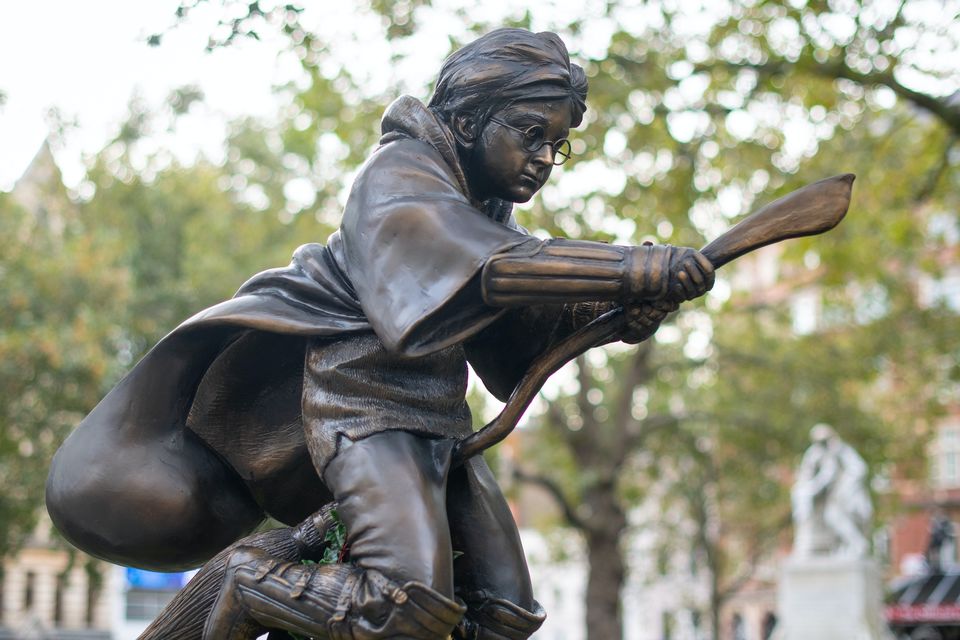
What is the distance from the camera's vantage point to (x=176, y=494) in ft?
10.2

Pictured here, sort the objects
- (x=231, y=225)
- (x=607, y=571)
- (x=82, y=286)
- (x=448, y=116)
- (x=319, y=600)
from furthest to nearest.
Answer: (x=231, y=225) → (x=607, y=571) → (x=82, y=286) → (x=448, y=116) → (x=319, y=600)

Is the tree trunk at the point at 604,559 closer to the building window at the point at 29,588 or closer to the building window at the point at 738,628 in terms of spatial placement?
the building window at the point at 29,588

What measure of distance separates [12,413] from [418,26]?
779 cm

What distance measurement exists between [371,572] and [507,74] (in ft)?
3.91

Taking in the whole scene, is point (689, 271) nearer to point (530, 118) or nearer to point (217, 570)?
point (530, 118)

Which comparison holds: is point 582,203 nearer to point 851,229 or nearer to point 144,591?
point 851,229

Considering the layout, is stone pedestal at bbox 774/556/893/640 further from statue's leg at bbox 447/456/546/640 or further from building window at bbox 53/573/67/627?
building window at bbox 53/573/67/627

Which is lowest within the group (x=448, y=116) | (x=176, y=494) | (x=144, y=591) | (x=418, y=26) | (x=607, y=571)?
(x=144, y=591)

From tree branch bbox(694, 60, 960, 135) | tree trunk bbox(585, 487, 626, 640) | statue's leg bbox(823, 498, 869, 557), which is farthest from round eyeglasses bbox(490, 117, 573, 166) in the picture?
tree trunk bbox(585, 487, 626, 640)

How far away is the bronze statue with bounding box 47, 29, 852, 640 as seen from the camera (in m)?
2.75

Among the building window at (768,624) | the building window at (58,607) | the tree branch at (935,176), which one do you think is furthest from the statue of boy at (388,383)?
the building window at (768,624)

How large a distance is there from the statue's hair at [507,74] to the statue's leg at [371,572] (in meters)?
0.82

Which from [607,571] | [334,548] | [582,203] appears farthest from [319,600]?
[607,571]

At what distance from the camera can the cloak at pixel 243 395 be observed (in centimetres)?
292
